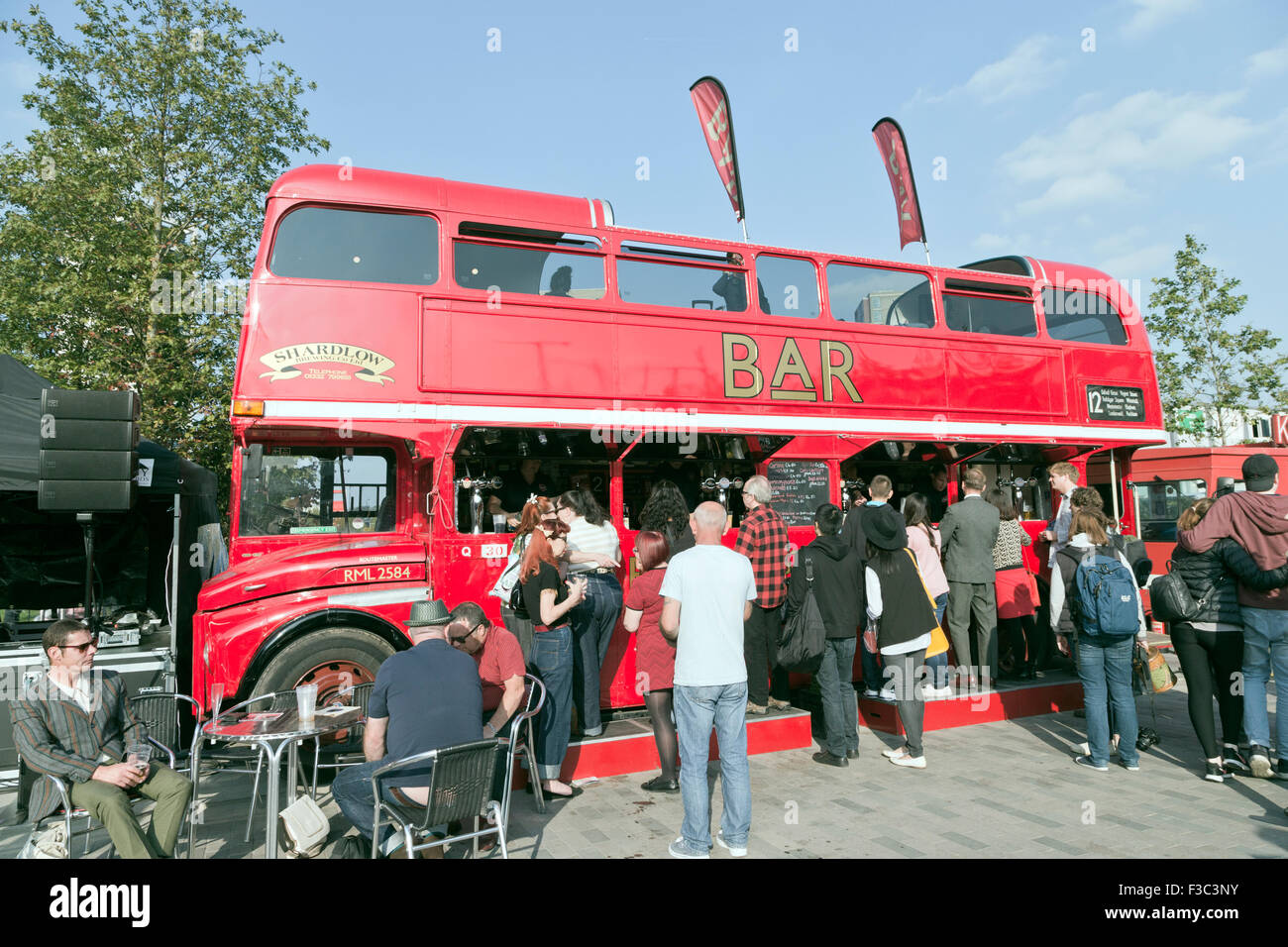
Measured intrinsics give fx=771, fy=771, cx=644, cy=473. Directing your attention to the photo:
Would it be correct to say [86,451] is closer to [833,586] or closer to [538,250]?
[538,250]

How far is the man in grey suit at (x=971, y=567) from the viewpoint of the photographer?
7043mm

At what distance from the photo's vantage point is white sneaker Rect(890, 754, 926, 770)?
554cm

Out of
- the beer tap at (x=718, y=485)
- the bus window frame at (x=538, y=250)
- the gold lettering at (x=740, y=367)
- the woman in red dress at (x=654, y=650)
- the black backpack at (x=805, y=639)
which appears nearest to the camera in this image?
the woman in red dress at (x=654, y=650)

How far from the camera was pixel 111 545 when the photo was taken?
25.7 feet

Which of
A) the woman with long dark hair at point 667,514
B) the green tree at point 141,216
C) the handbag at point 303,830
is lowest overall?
the handbag at point 303,830

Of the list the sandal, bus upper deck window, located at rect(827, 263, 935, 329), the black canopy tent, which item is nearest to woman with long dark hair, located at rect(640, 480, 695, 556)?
the sandal

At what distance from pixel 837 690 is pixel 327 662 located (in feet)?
12.2

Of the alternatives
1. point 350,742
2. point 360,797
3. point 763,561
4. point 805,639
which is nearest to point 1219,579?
point 805,639

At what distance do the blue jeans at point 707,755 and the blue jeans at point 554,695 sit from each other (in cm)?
126

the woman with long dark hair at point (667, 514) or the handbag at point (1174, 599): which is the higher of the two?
the woman with long dark hair at point (667, 514)

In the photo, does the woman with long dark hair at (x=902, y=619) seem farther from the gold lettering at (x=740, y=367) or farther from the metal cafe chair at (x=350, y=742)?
the metal cafe chair at (x=350, y=742)

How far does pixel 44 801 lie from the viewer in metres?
3.84

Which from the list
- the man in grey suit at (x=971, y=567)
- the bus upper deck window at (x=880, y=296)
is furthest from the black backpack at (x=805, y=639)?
the bus upper deck window at (x=880, y=296)
